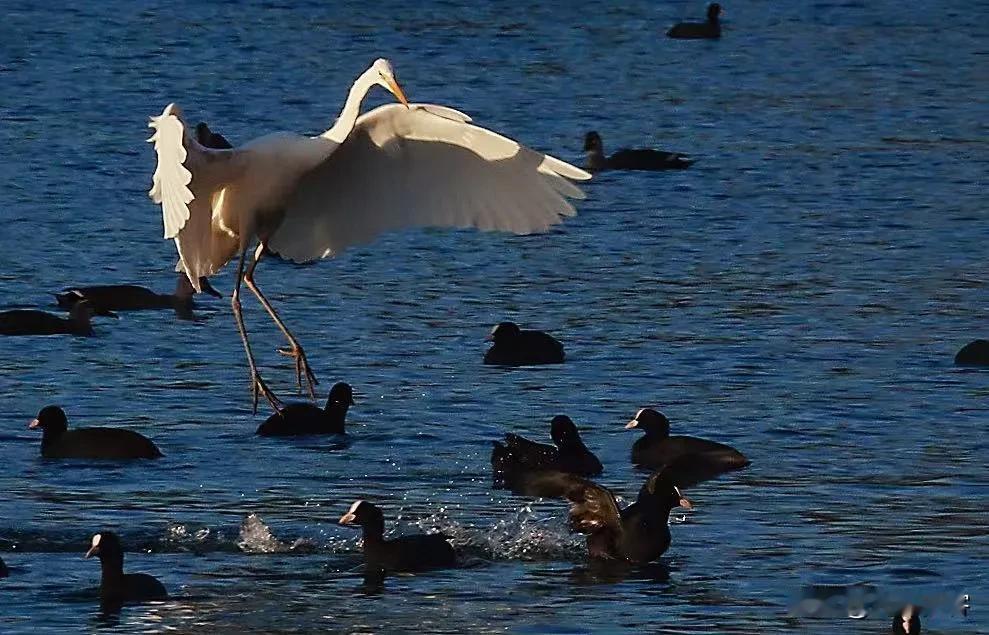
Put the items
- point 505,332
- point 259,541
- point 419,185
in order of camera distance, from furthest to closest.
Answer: point 505,332 < point 419,185 < point 259,541

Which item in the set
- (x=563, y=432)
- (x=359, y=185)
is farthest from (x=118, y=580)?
(x=359, y=185)

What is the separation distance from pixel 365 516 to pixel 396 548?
21 centimetres

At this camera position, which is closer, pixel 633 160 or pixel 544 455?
pixel 544 455

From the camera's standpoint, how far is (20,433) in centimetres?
1469

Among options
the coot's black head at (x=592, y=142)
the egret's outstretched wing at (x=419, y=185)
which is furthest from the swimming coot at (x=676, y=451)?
the coot's black head at (x=592, y=142)

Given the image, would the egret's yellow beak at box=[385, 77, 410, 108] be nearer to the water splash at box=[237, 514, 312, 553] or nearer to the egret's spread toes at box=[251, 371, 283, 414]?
the egret's spread toes at box=[251, 371, 283, 414]

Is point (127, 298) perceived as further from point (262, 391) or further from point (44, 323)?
point (262, 391)

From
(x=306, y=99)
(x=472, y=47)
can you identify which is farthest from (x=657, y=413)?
(x=472, y=47)

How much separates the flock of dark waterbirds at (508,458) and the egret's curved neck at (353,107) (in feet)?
5.16

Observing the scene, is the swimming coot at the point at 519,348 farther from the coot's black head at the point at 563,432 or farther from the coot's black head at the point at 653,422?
the coot's black head at the point at 563,432

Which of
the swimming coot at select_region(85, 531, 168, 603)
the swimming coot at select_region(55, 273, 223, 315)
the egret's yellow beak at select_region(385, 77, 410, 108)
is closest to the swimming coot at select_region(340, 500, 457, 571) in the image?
the swimming coot at select_region(85, 531, 168, 603)

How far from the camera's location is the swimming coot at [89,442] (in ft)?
44.5

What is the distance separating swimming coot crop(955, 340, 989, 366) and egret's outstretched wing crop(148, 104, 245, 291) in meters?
4.61

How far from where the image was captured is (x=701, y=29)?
113 ft
